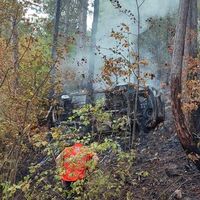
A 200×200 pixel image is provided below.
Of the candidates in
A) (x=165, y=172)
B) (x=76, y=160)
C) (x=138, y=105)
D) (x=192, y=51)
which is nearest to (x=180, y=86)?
(x=192, y=51)

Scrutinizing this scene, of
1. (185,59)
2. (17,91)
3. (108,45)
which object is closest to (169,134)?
(185,59)

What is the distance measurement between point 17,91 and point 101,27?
25315mm

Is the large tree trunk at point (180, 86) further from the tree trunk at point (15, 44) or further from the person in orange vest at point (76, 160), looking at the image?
the tree trunk at point (15, 44)

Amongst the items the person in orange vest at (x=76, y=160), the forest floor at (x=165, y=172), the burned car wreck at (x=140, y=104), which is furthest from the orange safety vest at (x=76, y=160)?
the burned car wreck at (x=140, y=104)

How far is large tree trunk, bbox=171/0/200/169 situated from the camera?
867 cm

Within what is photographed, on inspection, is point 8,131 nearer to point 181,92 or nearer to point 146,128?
point 181,92

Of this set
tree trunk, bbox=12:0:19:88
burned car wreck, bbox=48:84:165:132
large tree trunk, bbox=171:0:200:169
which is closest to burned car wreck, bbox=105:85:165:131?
burned car wreck, bbox=48:84:165:132

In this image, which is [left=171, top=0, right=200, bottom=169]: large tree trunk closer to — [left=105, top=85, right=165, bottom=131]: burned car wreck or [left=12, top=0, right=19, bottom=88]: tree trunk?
[left=105, top=85, right=165, bottom=131]: burned car wreck

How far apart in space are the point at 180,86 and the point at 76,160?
11.4 ft

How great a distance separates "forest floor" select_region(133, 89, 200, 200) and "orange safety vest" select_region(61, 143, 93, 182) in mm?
2684

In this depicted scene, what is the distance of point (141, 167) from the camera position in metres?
10.4

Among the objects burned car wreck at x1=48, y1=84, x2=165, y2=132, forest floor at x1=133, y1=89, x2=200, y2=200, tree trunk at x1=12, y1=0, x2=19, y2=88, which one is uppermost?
tree trunk at x1=12, y1=0, x2=19, y2=88

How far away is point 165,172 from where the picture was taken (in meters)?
9.70

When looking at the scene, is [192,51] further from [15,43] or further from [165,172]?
[15,43]
